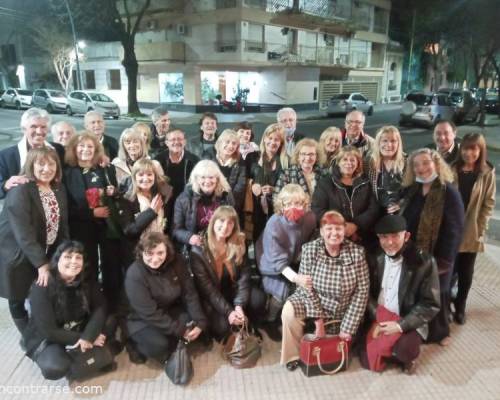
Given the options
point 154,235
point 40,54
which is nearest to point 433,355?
point 154,235

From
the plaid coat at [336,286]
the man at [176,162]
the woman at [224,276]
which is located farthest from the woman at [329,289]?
the man at [176,162]

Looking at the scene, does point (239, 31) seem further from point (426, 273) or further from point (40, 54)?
point (426, 273)

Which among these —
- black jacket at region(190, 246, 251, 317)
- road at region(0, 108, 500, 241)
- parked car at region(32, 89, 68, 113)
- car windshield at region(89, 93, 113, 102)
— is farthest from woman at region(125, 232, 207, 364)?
parked car at region(32, 89, 68, 113)

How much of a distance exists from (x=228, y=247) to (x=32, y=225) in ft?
5.15

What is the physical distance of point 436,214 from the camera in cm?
356

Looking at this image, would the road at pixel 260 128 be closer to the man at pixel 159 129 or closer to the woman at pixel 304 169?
the woman at pixel 304 169

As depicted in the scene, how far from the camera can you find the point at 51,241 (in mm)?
3461

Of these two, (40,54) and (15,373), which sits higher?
(40,54)

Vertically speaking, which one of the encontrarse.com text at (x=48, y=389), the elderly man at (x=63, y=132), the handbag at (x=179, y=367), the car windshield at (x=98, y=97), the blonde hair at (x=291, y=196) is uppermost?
the car windshield at (x=98, y=97)

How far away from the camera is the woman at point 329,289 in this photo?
3311mm

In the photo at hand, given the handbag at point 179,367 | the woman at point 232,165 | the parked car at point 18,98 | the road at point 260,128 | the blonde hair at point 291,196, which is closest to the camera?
the handbag at point 179,367

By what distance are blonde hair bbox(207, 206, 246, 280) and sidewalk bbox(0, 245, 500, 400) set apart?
2.48ft

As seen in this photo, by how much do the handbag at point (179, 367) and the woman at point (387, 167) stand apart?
7.17ft

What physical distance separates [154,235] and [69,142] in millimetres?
1296
